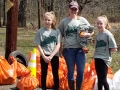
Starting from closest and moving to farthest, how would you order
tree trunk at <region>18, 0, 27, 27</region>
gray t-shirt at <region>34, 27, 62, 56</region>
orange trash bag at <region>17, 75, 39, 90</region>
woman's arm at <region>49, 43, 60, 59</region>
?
woman's arm at <region>49, 43, 60, 59</region> → gray t-shirt at <region>34, 27, 62, 56</region> → orange trash bag at <region>17, 75, 39, 90</region> → tree trunk at <region>18, 0, 27, 27</region>

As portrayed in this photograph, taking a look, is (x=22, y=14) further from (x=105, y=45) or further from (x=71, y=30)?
(x=105, y=45)

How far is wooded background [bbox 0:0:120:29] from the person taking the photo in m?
22.1

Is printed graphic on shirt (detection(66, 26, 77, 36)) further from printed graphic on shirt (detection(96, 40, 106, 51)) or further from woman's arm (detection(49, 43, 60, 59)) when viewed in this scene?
printed graphic on shirt (detection(96, 40, 106, 51))

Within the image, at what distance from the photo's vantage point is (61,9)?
2670cm

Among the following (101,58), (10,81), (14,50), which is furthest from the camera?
(14,50)

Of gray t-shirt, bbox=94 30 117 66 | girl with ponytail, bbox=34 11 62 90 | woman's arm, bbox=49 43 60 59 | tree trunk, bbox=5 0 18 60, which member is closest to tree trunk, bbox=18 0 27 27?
tree trunk, bbox=5 0 18 60

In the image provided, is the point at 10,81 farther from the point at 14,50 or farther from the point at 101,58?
the point at 101,58

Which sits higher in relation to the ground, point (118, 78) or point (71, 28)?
point (71, 28)

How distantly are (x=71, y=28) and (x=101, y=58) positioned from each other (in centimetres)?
78

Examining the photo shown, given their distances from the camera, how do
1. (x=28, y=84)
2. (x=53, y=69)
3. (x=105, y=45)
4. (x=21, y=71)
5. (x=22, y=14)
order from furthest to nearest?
1. (x=22, y=14)
2. (x=21, y=71)
3. (x=28, y=84)
4. (x=53, y=69)
5. (x=105, y=45)

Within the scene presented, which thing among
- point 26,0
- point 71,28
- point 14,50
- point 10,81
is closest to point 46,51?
point 71,28

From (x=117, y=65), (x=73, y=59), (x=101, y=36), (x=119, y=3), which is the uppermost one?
(x=119, y=3)

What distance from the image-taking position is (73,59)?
5.76 meters

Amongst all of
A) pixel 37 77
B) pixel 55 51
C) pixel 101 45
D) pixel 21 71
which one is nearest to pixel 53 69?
pixel 55 51
